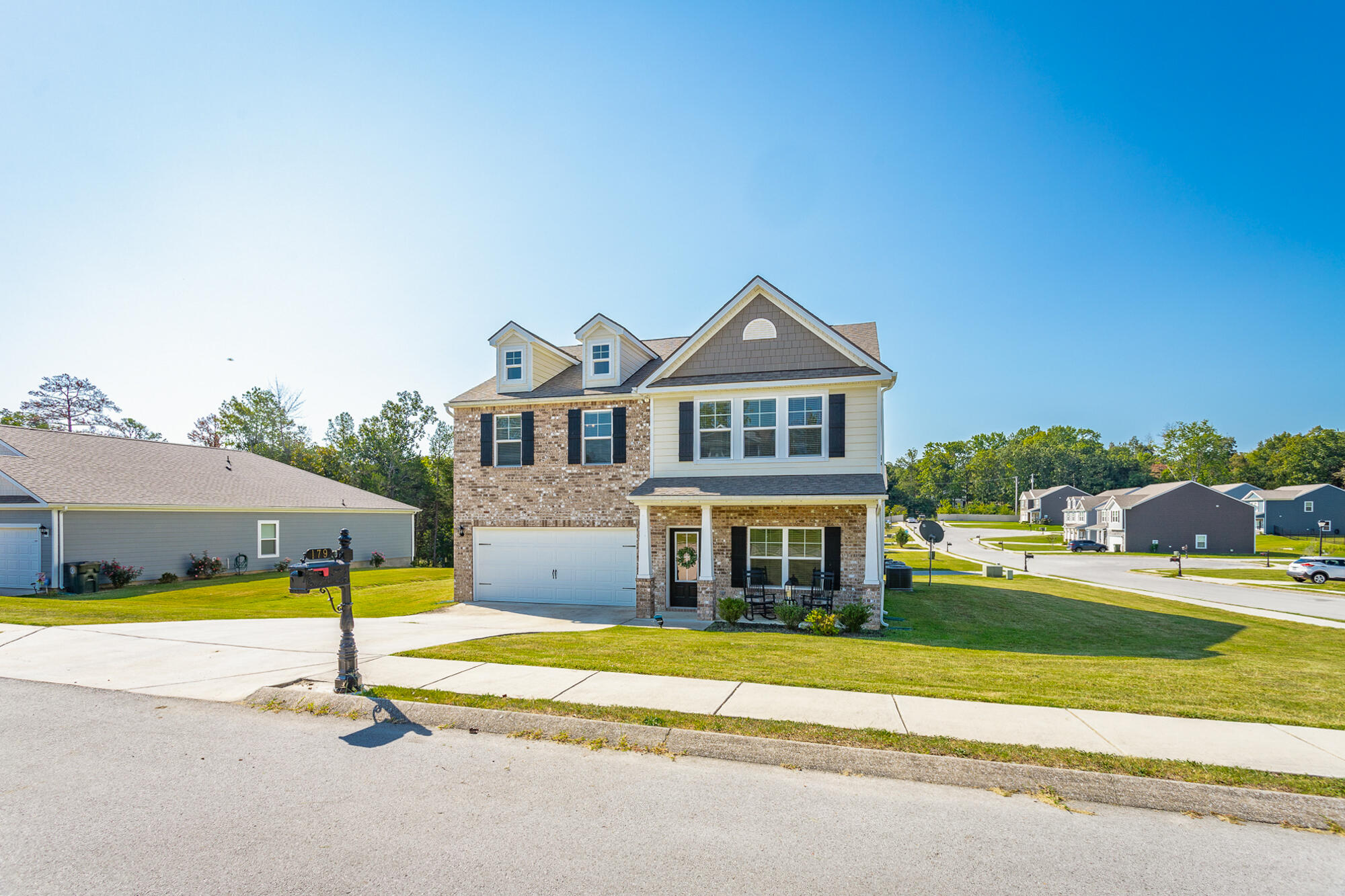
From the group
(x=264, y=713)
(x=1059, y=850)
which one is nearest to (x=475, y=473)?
(x=264, y=713)

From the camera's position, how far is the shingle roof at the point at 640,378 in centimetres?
1623

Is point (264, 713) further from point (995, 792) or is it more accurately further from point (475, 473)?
point (475, 473)

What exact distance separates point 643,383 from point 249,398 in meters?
49.3

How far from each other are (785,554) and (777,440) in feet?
9.84

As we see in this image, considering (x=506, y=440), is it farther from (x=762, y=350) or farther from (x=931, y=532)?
(x=931, y=532)

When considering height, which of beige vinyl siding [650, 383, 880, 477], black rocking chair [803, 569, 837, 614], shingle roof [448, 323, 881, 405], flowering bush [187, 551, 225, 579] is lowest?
flowering bush [187, 551, 225, 579]

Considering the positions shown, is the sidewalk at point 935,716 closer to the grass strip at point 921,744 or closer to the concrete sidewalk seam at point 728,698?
the concrete sidewalk seam at point 728,698

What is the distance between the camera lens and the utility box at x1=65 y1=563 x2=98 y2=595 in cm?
2116

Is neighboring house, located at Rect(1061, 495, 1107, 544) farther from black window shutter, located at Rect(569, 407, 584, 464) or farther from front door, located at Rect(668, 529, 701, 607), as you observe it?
black window shutter, located at Rect(569, 407, 584, 464)

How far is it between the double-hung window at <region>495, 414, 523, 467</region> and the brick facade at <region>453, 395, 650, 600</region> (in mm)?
194

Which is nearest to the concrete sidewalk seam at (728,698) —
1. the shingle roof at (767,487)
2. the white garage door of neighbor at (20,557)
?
the shingle roof at (767,487)

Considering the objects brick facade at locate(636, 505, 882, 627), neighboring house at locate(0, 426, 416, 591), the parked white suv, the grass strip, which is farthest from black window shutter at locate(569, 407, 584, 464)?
the parked white suv

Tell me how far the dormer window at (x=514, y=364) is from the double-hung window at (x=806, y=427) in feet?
28.0

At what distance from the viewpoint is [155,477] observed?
26297 mm
